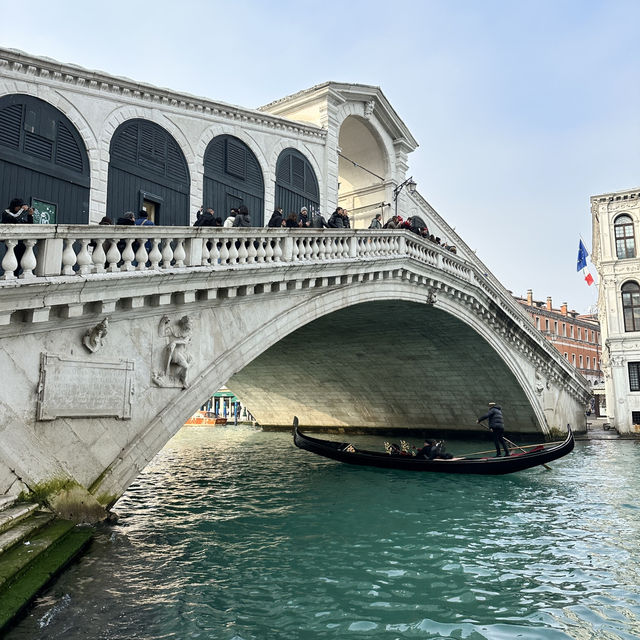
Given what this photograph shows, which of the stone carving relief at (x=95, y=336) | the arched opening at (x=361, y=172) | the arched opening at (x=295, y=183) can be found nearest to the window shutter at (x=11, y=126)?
the stone carving relief at (x=95, y=336)

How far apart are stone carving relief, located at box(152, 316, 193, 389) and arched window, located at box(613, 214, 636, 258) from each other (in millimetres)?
18622

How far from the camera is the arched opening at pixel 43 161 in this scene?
23.8ft

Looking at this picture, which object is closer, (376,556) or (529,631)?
(529,631)

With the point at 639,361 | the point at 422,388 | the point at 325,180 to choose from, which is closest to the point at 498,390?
the point at 422,388

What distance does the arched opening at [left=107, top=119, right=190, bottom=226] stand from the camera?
337 inches

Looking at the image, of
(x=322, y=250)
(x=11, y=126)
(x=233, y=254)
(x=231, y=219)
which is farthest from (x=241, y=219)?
(x=11, y=126)

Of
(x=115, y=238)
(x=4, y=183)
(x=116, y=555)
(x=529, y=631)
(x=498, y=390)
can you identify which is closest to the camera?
(x=529, y=631)

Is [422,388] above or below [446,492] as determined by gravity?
above

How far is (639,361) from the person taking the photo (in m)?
20.0

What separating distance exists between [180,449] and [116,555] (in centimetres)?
1238

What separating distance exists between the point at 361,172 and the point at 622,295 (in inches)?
439

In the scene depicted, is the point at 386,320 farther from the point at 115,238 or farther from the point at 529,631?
the point at 529,631

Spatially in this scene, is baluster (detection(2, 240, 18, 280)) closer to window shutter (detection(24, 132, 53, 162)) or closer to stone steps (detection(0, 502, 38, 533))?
stone steps (detection(0, 502, 38, 533))

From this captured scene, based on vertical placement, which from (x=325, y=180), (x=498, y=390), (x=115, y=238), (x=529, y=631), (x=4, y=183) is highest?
(x=325, y=180)
